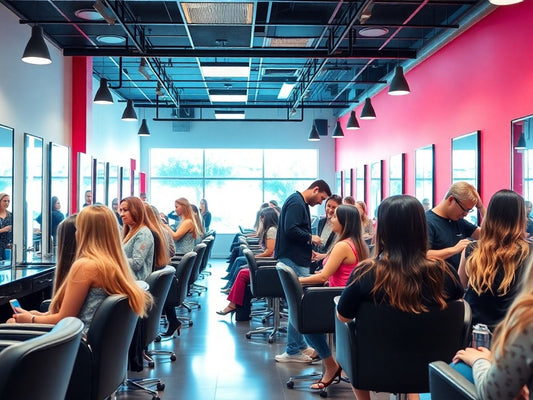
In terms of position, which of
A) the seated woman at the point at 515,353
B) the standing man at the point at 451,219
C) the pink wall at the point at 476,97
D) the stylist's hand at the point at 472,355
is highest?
the pink wall at the point at 476,97

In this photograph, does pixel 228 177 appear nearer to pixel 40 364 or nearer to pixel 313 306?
pixel 313 306

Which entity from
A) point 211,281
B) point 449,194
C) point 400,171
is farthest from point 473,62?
point 211,281

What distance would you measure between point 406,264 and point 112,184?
1038 cm

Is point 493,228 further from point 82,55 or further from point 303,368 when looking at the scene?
point 82,55

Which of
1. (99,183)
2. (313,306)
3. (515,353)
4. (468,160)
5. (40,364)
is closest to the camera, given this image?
(515,353)

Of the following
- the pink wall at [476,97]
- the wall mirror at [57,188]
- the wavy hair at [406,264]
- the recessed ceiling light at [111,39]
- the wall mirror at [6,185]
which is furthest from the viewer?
the recessed ceiling light at [111,39]

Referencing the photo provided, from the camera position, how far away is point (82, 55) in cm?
889

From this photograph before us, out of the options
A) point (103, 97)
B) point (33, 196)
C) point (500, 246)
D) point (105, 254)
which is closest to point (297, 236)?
point (105, 254)

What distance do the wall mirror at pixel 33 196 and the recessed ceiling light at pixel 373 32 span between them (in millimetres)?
4519

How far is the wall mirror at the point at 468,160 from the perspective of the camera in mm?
7164

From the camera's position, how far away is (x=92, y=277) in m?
2.98

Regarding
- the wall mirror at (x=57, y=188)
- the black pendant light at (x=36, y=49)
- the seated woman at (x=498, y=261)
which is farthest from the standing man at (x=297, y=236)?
the wall mirror at (x=57, y=188)

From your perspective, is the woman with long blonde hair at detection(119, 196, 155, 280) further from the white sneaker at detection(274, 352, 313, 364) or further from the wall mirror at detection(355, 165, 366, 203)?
the wall mirror at detection(355, 165, 366, 203)

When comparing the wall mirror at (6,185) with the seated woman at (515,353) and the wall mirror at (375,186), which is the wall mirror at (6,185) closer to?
the seated woman at (515,353)
